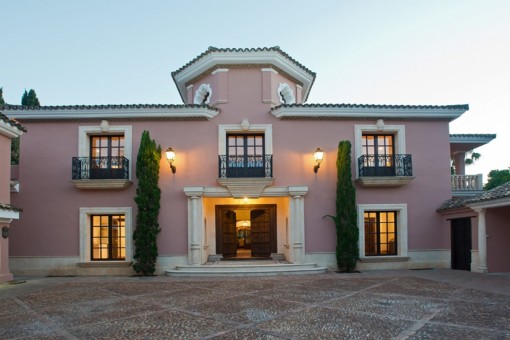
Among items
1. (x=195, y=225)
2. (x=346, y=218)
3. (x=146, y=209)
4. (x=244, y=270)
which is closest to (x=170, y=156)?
(x=146, y=209)

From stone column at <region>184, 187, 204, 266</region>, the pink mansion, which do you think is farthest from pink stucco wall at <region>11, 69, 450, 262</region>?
stone column at <region>184, 187, 204, 266</region>

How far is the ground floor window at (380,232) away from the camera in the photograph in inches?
566

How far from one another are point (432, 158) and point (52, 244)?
45.3 ft

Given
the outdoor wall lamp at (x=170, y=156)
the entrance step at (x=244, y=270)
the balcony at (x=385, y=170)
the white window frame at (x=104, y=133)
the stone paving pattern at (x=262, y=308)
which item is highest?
the white window frame at (x=104, y=133)

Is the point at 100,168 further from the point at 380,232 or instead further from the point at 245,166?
the point at 380,232

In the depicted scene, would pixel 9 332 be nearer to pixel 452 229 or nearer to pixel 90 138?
pixel 90 138

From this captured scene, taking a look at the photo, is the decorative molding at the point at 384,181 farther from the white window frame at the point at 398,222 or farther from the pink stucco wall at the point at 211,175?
the white window frame at the point at 398,222

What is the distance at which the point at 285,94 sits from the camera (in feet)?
50.0

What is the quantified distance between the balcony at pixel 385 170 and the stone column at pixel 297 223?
2176 mm

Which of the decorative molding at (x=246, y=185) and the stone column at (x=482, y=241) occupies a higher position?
the decorative molding at (x=246, y=185)

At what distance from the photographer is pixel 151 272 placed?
1316 centimetres

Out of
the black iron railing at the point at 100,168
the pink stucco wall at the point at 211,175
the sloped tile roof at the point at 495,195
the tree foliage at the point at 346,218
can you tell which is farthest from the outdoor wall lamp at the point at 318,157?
the black iron railing at the point at 100,168

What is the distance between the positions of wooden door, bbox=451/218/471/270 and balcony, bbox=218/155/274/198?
681 centimetres

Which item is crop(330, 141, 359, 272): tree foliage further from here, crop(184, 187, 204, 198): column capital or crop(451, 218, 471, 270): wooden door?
crop(184, 187, 204, 198): column capital
